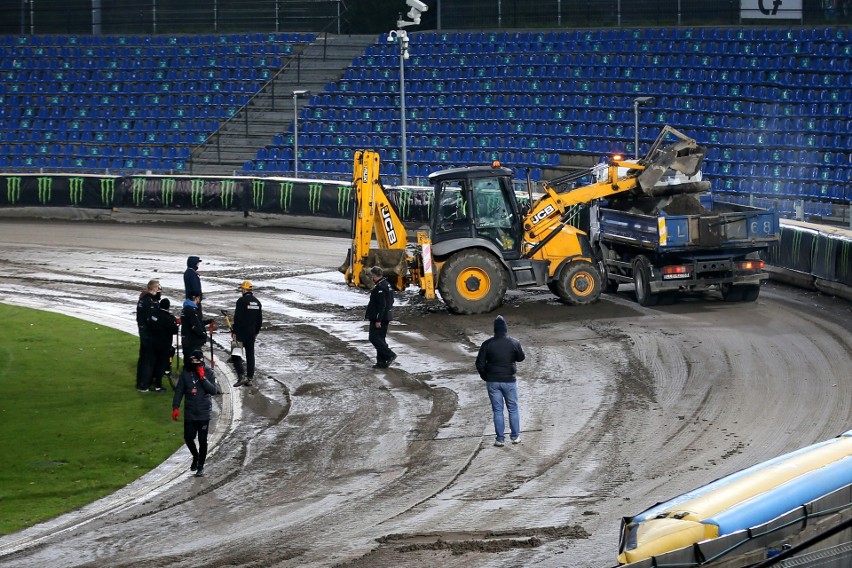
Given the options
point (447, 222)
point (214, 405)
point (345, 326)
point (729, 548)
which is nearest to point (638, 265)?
point (447, 222)

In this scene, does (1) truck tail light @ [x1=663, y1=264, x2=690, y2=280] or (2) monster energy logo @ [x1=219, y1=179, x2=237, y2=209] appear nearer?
(1) truck tail light @ [x1=663, y1=264, x2=690, y2=280]

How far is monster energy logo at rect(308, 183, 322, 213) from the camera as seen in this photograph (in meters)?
35.3

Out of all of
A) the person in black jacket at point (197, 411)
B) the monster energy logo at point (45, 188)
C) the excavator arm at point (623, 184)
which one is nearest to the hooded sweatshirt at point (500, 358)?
the person in black jacket at point (197, 411)

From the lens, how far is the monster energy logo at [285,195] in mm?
35906

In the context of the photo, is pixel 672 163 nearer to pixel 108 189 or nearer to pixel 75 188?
pixel 108 189

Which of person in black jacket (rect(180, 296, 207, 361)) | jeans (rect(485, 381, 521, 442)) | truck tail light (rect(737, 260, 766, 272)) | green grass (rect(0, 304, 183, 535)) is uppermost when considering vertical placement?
truck tail light (rect(737, 260, 766, 272))

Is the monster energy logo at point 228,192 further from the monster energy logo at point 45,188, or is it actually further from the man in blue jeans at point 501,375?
the man in blue jeans at point 501,375

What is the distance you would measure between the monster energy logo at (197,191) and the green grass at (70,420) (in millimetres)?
13178

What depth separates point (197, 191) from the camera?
37344 mm

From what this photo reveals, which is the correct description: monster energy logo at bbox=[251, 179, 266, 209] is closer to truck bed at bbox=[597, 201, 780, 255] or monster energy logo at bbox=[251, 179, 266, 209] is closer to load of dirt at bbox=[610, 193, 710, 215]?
load of dirt at bbox=[610, 193, 710, 215]

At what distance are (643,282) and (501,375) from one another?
29.3 ft

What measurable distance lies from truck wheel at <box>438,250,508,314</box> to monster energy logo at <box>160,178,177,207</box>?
16443 millimetres

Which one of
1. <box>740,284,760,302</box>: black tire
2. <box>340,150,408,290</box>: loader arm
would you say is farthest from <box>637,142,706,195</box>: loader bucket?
<box>340,150,408,290</box>: loader arm

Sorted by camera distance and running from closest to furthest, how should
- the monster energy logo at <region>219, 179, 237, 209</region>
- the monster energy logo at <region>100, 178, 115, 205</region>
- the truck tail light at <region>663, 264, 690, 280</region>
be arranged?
→ the truck tail light at <region>663, 264, 690, 280</region>, the monster energy logo at <region>219, 179, 237, 209</region>, the monster energy logo at <region>100, 178, 115, 205</region>
